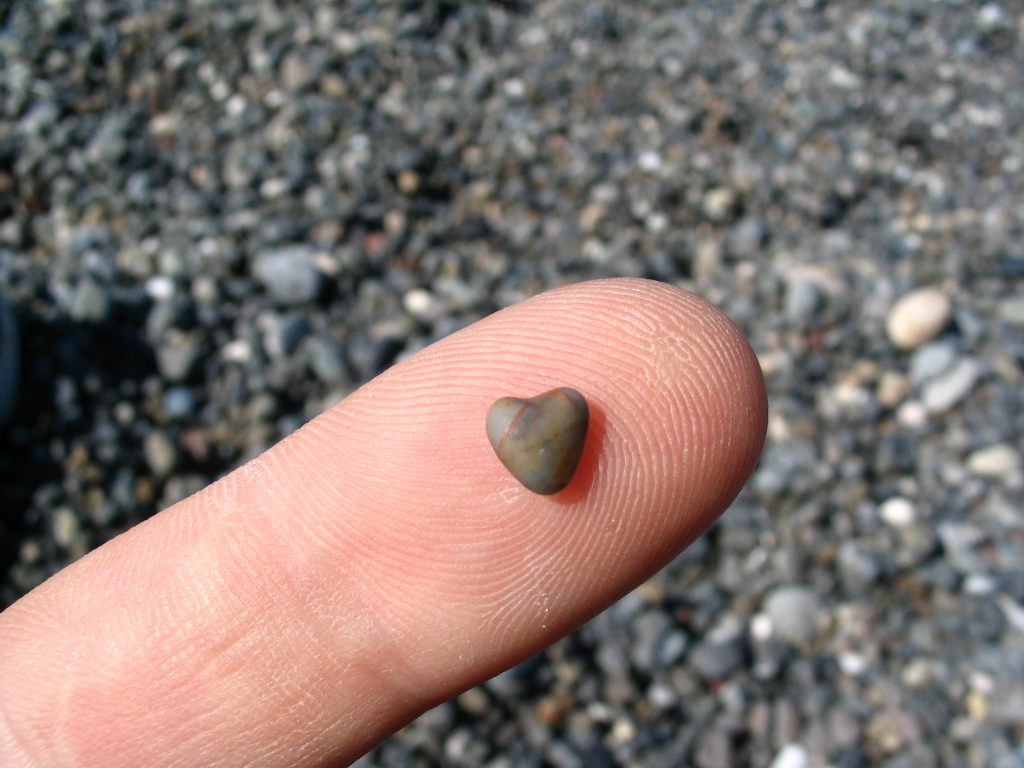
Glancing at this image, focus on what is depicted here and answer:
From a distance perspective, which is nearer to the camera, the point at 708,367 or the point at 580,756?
the point at 708,367

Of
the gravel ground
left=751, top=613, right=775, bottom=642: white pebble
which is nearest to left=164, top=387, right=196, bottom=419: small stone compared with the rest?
the gravel ground

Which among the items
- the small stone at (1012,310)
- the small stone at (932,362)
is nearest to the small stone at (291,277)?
the small stone at (932,362)

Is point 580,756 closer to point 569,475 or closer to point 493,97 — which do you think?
point 569,475

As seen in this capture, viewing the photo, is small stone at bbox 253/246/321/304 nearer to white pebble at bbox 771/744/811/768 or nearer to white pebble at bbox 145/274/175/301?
white pebble at bbox 145/274/175/301

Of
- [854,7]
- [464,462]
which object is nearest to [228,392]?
[464,462]

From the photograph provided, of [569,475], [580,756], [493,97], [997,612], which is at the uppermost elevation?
[569,475]

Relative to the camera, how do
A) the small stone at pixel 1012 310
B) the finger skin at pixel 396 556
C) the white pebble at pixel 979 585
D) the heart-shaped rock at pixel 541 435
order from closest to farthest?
the heart-shaped rock at pixel 541 435, the finger skin at pixel 396 556, the white pebble at pixel 979 585, the small stone at pixel 1012 310

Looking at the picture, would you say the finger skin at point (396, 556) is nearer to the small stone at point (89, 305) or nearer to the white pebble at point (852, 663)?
the white pebble at point (852, 663)

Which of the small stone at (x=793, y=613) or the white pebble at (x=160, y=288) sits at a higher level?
the white pebble at (x=160, y=288)
